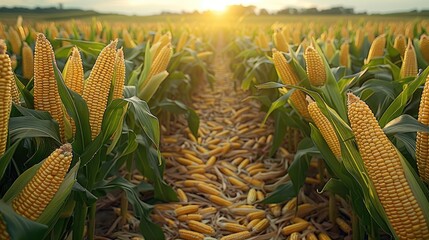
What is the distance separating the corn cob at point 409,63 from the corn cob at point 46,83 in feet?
8.14

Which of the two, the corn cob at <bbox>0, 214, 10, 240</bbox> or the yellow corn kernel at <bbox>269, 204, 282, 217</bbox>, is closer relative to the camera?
the corn cob at <bbox>0, 214, 10, 240</bbox>

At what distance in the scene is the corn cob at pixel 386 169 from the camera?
206 cm

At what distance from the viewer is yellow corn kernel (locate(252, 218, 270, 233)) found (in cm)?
370

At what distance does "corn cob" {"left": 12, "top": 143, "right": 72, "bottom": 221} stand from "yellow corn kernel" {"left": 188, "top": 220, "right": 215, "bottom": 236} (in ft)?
6.48

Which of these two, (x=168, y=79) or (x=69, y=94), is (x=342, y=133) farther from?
(x=168, y=79)

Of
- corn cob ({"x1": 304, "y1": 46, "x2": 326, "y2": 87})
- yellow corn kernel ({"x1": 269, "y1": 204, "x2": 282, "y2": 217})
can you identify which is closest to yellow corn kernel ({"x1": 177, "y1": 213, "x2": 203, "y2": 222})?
yellow corn kernel ({"x1": 269, "y1": 204, "x2": 282, "y2": 217})

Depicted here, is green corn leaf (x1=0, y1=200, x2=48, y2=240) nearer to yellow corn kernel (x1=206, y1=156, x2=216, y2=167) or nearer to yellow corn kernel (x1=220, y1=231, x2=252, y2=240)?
yellow corn kernel (x1=220, y1=231, x2=252, y2=240)

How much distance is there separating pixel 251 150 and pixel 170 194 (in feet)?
6.37

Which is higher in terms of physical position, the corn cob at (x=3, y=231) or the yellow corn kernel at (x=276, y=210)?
the corn cob at (x=3, y=231)

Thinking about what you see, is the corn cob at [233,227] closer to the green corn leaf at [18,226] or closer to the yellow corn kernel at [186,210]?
the yellow corn kernel at [186,210]

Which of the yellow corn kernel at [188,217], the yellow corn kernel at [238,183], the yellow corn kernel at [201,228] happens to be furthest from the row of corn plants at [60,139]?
the yellow corn kernel at [238,183]

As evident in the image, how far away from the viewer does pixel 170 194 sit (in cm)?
397

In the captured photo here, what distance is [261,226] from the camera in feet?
12.2

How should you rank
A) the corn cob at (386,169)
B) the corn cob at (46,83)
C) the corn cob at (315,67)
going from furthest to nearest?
the corn cob at (315,67), the corn cob at (46,83), the corn cob at (386,169)
